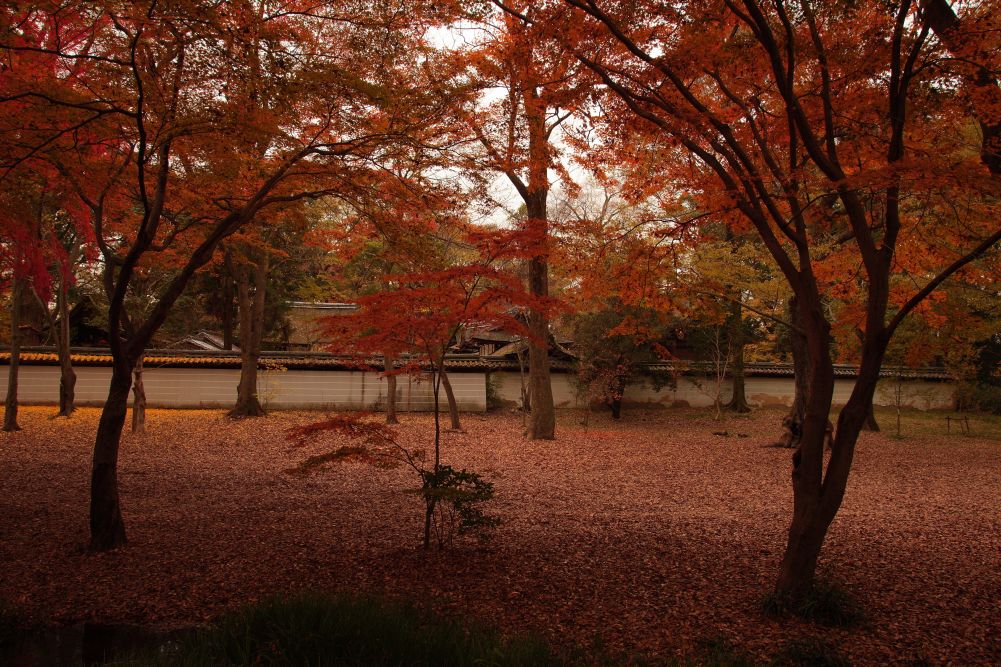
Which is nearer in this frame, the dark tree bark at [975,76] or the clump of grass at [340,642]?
the clump of grass at [340,642]

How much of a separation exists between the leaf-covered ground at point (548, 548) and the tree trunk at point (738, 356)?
8612mm

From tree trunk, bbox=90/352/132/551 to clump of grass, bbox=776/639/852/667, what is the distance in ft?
16.8

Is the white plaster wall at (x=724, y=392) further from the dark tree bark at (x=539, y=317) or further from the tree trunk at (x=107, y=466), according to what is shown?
the tree trunk at (x=107, y=466)

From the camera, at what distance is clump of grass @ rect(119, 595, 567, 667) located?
128 inches

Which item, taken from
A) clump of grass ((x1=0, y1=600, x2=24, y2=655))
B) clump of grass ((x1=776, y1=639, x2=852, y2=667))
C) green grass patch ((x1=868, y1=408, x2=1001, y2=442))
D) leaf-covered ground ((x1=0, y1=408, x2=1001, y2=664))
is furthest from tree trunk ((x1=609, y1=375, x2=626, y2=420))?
clump of grass ((x1=0, y1=600, x2=24, y2=655))

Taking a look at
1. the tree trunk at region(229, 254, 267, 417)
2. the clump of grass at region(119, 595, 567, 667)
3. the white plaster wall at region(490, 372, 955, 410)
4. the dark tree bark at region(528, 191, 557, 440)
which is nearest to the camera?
the clump of grass at region(119, 595, 567, 667)

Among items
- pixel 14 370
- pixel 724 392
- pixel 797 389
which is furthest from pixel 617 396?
pixel 14 370

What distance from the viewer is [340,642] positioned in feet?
11.2

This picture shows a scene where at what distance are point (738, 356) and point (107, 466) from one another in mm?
18568

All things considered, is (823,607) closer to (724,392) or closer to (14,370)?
(14,370)

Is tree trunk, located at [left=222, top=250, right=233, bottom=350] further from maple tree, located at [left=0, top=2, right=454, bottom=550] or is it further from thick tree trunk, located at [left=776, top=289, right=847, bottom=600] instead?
thick tree trunk, located at [left=776, top=289, right=847, bottom=600]

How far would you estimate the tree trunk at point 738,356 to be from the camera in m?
19.2

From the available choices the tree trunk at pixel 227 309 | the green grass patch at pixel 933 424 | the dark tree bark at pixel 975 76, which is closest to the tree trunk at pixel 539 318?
the dark tree bark at pixel 975 76

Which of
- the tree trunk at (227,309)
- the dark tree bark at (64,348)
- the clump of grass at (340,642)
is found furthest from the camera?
the tree trunk at (227,309)
